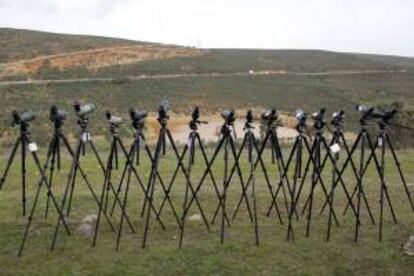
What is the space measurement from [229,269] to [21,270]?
9.97 ft

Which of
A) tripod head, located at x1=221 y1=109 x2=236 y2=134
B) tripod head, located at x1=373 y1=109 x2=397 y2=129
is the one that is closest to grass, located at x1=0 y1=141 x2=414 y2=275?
tripod head, located at x1=221 y1=109 x2=236 y2=134

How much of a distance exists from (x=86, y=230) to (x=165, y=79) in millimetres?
52895

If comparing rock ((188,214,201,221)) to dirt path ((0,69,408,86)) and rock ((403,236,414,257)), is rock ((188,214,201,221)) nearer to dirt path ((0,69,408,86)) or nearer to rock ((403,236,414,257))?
rock ((403,236,414,257))

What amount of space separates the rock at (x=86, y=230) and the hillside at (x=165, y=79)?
20.7 meters

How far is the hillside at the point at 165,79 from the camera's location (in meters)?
51.4

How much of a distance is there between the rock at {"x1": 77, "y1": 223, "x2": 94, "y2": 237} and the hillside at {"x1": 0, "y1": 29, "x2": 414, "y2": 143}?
816 inches

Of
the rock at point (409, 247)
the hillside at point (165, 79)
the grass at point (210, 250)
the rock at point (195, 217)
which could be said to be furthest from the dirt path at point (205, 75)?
the rock at point (409, 247)

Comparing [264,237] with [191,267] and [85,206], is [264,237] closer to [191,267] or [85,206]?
[191,267]

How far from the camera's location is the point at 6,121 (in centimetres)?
3684

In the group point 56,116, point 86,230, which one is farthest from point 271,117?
point 86,230

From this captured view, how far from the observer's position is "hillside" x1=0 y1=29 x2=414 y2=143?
5144 cm

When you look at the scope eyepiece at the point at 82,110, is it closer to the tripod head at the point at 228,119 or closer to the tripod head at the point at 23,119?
the tripod head at the point at 23,119

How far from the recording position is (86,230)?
1109cm

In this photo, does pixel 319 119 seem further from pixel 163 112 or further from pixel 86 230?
pixel 86 230
